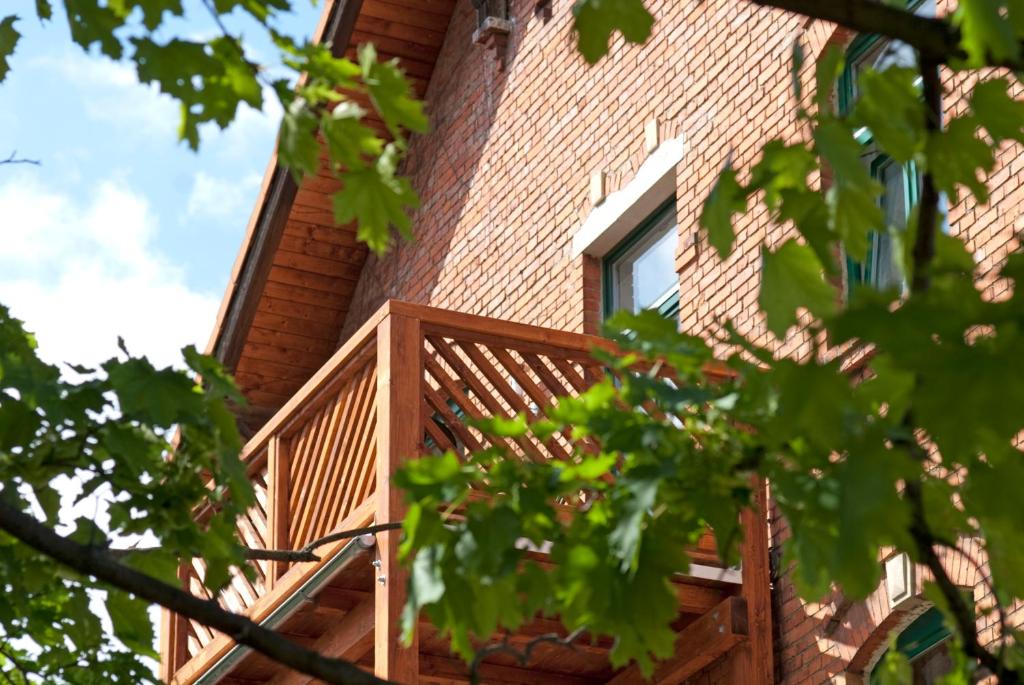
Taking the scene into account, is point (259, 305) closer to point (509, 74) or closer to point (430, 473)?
point (509, 74)

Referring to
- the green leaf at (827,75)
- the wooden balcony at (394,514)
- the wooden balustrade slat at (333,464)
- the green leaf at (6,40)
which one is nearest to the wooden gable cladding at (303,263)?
the wooden balcony at (394,514)

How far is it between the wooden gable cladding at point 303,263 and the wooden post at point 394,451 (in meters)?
6.33

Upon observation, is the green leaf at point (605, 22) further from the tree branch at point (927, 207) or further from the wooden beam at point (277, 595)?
the wooden beam at point (277, 595)

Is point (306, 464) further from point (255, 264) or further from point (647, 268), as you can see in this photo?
point (255, 264)

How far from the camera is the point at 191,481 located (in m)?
5.44

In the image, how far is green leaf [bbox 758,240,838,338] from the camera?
3934mm

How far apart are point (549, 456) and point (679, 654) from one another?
144 centimetres

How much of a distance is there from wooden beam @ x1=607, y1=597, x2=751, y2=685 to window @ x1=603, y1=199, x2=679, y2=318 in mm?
2690

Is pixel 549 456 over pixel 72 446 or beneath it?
over

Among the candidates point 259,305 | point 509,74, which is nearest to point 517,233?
point 509,74

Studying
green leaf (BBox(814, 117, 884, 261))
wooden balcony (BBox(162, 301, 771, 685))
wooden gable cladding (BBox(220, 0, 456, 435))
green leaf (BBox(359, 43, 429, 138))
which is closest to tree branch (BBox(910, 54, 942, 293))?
green leaf (BBox(814, 117, 884, 261))

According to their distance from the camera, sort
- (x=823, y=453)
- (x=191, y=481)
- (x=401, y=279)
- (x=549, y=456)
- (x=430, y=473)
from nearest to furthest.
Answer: (x=823, y=453)
(x=430, y=473)
(x=191, y=481)
(x=549, y=456)
(x=401, y=279)

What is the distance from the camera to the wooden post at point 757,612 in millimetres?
9984

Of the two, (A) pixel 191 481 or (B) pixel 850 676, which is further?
(B) pixel 850 676
